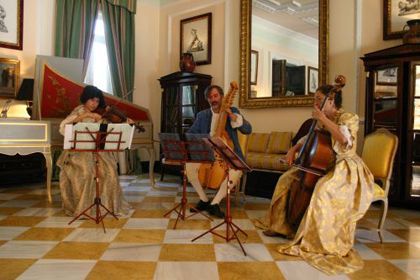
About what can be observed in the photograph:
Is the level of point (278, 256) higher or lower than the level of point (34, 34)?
lower

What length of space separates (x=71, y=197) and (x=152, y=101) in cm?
340

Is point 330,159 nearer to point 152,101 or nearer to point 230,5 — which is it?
point 230,5

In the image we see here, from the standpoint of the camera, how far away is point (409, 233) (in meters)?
2.98

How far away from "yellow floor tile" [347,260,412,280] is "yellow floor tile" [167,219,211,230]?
4.09ft

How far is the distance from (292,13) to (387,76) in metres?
1.61

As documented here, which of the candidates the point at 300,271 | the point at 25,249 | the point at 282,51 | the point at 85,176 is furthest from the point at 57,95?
the point at 300,271

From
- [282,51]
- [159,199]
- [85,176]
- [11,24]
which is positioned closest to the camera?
[85,176]

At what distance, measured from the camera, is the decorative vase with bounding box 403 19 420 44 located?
3.75 metres

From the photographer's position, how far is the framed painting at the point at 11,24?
4848mm

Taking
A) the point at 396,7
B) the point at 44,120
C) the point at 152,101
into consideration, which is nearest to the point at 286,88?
the point at 396,7

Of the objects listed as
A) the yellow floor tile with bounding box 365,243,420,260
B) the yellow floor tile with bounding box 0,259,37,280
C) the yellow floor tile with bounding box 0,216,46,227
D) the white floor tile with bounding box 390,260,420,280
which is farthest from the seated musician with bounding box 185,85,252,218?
the yellow floor tile with bounding box 0,259,37,280

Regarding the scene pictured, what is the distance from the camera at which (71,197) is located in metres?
3.41

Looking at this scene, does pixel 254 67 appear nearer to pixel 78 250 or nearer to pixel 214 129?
pixel 214 129

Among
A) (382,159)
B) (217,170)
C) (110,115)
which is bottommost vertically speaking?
(217,170)
